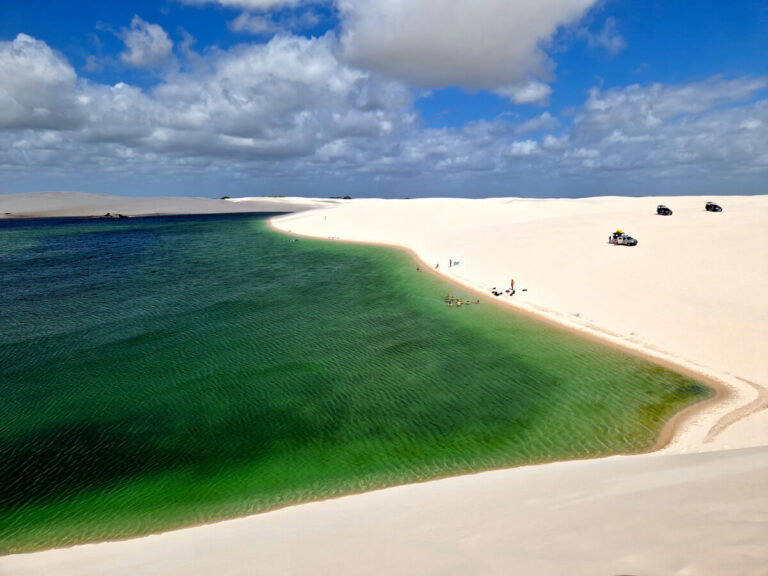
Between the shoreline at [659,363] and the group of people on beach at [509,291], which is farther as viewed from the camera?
the group of people on beach at [509,291]

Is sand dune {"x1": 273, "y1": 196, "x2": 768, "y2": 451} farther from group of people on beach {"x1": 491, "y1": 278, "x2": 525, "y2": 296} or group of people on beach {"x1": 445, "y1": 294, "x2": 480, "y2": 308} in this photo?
group of people on beach {"x1": 445, "y1": 294, "x2": 480, "y2": 308}

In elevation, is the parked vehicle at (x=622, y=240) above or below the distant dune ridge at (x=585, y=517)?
above

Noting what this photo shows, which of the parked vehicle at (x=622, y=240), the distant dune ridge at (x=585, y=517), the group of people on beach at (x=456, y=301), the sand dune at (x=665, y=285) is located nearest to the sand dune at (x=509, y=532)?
the distant dune ridge at (x=585, y=517)

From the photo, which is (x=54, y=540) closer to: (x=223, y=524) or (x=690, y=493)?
(x=223, y=524)

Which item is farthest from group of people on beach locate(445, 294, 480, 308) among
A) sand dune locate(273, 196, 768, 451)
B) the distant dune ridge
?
the distant dune ridge

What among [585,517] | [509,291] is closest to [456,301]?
[509,291]

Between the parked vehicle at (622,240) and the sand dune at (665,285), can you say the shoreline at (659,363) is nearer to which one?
the sand dune at (665,285)

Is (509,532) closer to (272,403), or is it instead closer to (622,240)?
(272,403)

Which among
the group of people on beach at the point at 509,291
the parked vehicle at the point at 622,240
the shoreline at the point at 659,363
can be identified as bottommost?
the shoreline at the point at 659,363

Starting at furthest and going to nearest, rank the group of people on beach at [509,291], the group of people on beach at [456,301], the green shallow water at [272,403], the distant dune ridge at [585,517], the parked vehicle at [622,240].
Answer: the parked vehicle at [622,240], the group of people on beach at [509,291], the group of people on beach at [456,301], the green shallow water at [272,403], the distant dune ridge at [585,517]

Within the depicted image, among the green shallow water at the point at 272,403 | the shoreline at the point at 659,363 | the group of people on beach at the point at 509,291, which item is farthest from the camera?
the group of people on beach at the point at 509,291
